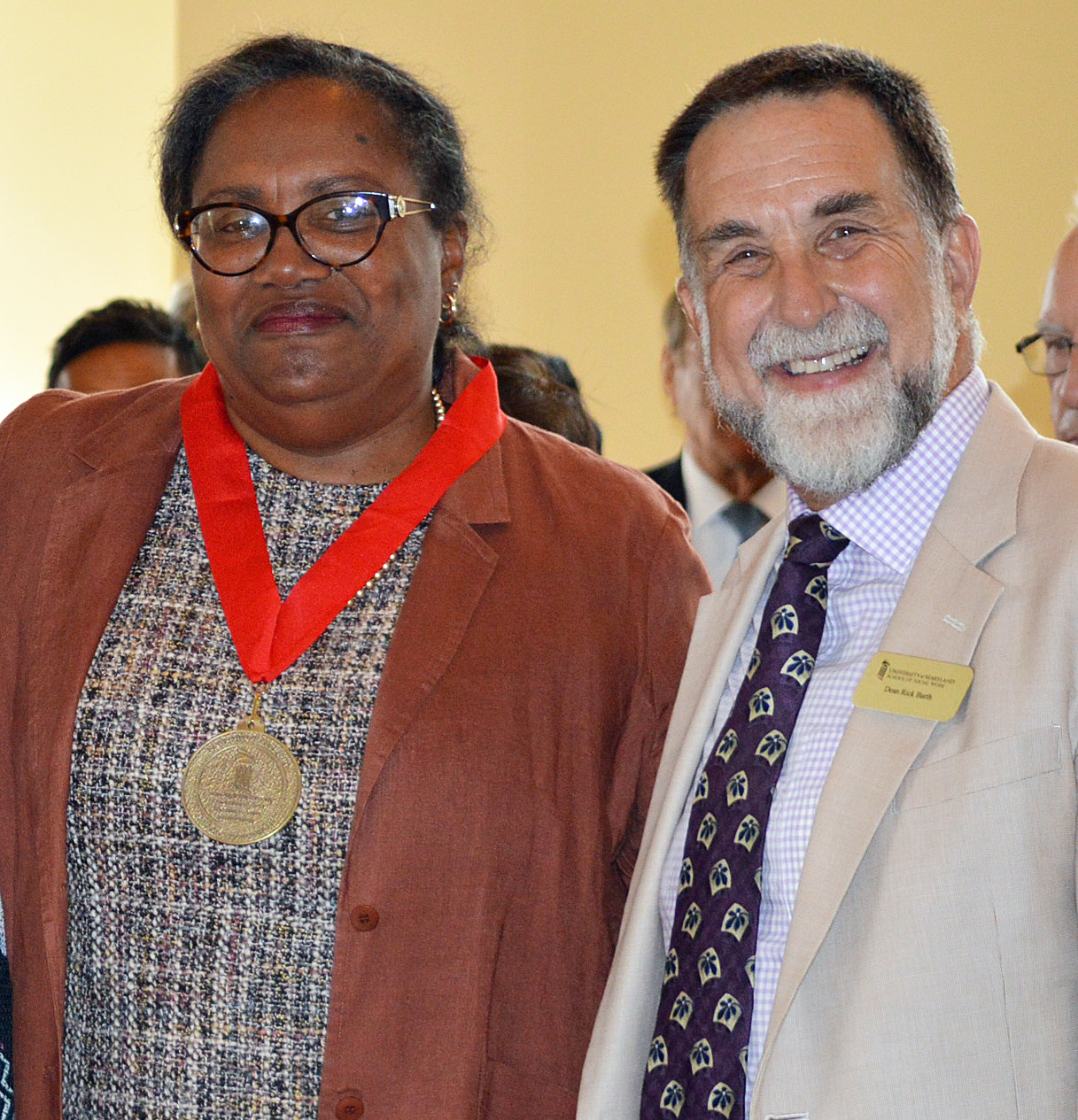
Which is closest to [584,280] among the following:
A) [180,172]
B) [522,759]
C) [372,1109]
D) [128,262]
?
[128,262]

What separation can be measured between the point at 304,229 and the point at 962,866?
1243 millimetres

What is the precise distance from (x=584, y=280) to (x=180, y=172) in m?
2.75

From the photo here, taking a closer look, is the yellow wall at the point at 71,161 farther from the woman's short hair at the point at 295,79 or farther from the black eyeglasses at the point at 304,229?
the black eyeglasses at the point at 304,229

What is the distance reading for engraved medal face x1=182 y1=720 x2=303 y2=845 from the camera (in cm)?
198

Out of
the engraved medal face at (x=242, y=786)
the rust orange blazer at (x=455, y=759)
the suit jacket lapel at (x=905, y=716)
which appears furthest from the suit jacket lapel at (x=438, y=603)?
the suit jacket lapel at (x=905, y=716)

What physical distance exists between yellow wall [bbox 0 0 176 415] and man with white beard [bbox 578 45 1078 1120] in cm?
327

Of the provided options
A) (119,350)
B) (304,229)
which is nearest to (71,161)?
(119,350)

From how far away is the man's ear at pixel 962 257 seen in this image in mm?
1992

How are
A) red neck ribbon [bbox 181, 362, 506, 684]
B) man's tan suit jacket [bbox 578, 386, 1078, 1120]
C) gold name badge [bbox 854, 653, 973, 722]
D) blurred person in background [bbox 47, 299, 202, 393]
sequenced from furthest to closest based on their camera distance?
blurred person in background [bbox 47, 299, 202, 393] < red neck ribbon [bbox 181, 362, 506, 684] < gold name badge [bbox 854, 653, 973, 722] < man's tan suit jacket [bbox 578, 386, 1078, 1120]

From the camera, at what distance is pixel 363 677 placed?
2.08 metres

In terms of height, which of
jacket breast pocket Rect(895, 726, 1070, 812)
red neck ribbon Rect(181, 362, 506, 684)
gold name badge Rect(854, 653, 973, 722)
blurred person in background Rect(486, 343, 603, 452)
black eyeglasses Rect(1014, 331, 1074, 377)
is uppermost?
black eyeglasses Rect(1014, 331, 1074, 377)

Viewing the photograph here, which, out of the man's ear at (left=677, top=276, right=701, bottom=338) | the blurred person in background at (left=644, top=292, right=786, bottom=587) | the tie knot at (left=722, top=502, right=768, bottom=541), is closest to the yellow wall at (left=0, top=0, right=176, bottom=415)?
the blurred person in background at (left=644, top=292, right=786, bottom=587)

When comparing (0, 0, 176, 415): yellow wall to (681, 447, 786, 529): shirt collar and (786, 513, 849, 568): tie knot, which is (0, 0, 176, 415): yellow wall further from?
(786, 513, 849, 568): tie knot

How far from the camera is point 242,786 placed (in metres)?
1.98
